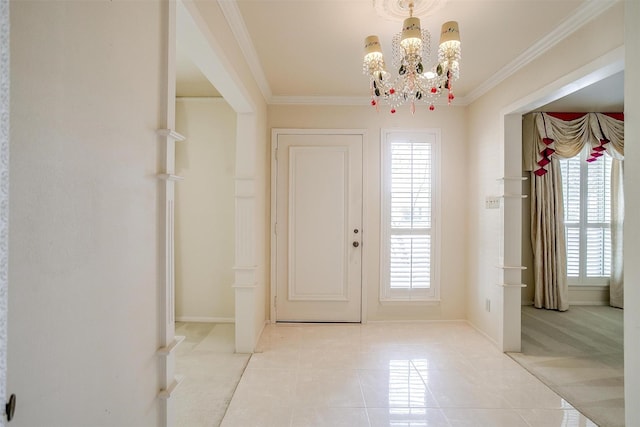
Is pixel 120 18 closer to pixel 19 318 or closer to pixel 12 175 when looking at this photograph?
pixel 12 175

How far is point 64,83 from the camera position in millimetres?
743

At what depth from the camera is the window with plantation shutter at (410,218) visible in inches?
148

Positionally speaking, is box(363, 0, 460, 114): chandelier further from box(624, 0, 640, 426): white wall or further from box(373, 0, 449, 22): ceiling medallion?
box(624, 0, 640, 426): white wall

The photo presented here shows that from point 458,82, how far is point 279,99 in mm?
1916

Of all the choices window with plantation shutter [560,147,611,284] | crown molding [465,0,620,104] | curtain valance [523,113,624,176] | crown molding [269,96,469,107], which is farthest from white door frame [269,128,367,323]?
window with plantation shutter [560,147,611,284]

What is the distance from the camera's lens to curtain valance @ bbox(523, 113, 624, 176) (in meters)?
4.14

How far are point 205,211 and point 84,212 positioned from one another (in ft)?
10.1

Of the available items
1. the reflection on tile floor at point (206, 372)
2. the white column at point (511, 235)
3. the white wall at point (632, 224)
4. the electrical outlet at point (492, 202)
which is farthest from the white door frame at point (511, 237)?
the reflection on tile floor at point (206, 372)

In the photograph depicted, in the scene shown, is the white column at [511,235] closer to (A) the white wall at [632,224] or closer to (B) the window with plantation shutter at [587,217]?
(A) the white wall at [632,224]

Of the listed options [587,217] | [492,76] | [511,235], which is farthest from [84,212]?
[587,217]

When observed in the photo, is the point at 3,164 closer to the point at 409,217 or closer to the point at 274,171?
the point at 274,171

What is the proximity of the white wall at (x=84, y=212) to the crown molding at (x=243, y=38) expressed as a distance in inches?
37.5

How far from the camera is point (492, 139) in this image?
3.25 meters

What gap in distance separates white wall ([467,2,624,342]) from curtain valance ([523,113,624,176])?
3.67ft
